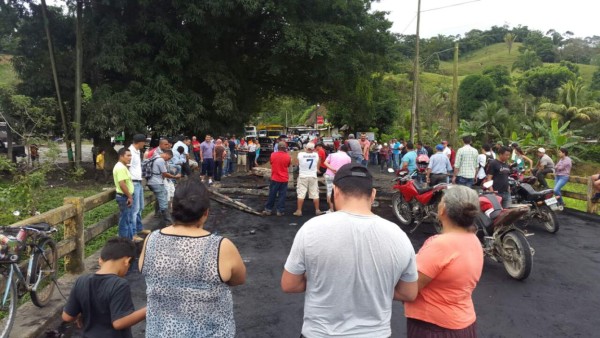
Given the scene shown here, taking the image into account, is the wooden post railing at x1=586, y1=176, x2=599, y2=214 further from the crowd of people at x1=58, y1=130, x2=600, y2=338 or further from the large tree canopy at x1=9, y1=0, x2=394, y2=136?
the large tree canopy at x1=9, y1=0, x2=394, y2=136

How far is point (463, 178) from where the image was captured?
1031 centimetres

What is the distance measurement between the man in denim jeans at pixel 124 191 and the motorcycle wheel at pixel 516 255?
543cm

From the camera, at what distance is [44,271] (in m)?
4.68

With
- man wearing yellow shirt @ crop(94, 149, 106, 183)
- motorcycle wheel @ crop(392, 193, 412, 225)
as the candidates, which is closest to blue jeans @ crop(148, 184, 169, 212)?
motorcycle wheel @ crop(392, 193, 412, 225)

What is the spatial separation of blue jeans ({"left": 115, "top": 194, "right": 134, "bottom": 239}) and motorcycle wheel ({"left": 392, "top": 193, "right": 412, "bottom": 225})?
17.6 ft

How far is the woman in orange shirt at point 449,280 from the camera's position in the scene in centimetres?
254

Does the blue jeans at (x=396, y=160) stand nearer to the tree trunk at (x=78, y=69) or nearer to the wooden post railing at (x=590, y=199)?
the wooden post railing at (x=590, y=199)

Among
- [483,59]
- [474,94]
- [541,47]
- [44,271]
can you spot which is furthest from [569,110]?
[483,59]

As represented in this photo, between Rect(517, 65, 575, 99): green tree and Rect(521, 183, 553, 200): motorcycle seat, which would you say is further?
Rect(517, 65, 575, 99): green tree

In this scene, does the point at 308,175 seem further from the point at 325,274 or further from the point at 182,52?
the point at 182,52

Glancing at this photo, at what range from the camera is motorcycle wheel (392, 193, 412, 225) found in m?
9.18

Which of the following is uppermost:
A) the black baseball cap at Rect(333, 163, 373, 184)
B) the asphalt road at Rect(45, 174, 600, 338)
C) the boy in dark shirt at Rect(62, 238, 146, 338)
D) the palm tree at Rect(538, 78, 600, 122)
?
the palm tree at Rect(538, 78, 600, 122)

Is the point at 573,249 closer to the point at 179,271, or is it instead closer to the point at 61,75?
the point at 179,271

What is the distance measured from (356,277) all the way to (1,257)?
334 centimetres
